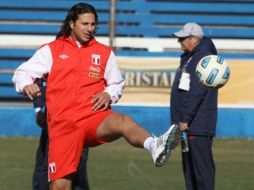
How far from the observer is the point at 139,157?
15789mm

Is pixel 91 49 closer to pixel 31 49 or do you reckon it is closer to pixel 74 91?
pixel 74 91

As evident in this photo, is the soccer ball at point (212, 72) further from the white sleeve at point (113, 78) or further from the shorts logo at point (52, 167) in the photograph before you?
the shorts logo at point (52, 167)

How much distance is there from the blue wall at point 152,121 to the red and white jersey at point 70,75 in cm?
1189

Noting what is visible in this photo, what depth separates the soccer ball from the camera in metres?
8.96

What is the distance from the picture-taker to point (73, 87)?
7.90 m

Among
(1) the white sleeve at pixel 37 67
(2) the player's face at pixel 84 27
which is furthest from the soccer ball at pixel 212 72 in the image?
(1) the white sleeve at pixel 37 67

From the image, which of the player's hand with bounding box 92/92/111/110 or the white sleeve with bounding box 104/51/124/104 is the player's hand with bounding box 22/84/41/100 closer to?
the player's hand with bounding box 92/92/111/110

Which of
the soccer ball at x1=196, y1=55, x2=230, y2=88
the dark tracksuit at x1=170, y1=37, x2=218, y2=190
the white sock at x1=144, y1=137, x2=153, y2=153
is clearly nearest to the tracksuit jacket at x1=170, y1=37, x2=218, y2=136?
the dark tracksuit at x1=170, y1=37, x2=218, y2=190

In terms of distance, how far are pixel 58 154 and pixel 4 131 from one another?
40.2 feet

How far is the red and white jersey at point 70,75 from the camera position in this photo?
7.89 meters

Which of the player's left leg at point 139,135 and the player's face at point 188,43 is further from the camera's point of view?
the player's face at point 188,43

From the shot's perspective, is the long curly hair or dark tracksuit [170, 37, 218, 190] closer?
the long curly hair

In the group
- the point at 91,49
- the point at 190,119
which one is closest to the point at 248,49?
the point at 190,119

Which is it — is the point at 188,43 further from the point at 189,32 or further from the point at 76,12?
the point at 76,12
